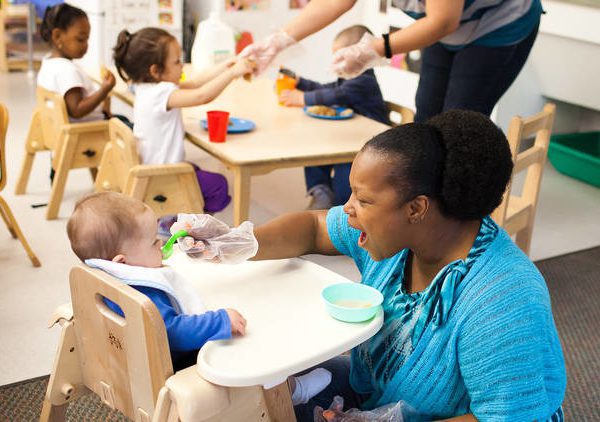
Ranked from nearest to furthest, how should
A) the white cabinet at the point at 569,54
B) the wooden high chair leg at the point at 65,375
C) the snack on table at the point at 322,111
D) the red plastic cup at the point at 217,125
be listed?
the wooden high chair leg at the point at 65,375 → the red plastic cup at the point at 217,125 → the snack on table at the point at 322,111 → the white cabinet at the point at 569,54

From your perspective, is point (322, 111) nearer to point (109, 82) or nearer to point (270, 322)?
point (109, 82)

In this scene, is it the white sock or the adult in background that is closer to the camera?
the white sock

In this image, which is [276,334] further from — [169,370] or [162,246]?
[162,246]

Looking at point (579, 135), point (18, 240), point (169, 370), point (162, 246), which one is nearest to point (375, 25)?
point (579, 135)

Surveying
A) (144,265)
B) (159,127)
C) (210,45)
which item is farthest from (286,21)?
(144,265)

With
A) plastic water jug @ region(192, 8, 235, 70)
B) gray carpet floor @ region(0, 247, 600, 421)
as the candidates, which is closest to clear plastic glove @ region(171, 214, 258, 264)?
gray carpet floor @ region(0, 247, 600, 421)

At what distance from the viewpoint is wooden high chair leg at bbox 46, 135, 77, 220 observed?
11.7 feet

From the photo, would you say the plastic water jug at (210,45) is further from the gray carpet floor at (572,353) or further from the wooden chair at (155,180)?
the gray carpet floor at (572,353)

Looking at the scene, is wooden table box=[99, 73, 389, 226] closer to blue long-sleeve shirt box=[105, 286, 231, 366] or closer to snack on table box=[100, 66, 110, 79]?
snack on table box=[100, 66, 110, 79]

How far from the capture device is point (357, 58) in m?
2.83

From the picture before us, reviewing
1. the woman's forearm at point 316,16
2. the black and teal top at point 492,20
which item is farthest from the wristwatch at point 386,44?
the woman's forearm at point 316,16

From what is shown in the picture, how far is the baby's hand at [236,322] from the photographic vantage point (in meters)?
1.39

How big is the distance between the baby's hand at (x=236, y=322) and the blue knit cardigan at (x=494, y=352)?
1.00ft

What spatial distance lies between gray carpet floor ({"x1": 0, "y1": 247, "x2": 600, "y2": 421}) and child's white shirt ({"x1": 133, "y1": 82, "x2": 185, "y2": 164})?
106cm
